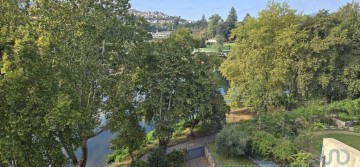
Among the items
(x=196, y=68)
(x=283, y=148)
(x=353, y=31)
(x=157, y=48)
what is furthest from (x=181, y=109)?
(x=353, y=31)

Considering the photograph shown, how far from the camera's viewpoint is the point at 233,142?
18.0 meters

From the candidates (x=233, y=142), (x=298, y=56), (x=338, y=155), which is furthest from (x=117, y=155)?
(x=298, y=56)

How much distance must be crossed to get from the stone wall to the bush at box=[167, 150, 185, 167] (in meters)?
7.29

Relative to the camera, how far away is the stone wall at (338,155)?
1191 cm

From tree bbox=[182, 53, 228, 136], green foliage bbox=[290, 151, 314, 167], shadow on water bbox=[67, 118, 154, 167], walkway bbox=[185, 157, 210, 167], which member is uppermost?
tree bbox=[182, 53, 228, 136]

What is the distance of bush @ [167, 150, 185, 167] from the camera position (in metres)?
17.5

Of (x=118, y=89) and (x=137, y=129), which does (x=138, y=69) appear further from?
(x=137, y=129)

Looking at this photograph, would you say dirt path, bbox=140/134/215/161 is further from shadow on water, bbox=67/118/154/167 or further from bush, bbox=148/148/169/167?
bush, bbox=148/148/169/167

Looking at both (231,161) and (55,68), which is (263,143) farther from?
(55,68)

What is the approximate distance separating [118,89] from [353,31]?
64.7 ft

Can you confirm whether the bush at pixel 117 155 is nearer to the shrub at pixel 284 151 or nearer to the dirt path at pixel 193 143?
the dirt path at pixel 193 143

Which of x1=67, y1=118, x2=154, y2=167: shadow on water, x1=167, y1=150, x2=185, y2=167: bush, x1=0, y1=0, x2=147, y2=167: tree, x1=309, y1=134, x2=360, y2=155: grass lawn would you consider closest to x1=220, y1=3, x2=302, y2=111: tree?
x1=309, y1=134, x2=360, y2=155: grass lawn

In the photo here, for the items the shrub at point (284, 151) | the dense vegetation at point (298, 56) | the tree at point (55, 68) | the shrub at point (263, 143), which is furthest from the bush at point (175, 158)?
the dense vegetation at point (298, 56)

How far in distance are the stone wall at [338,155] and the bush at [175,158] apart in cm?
729
